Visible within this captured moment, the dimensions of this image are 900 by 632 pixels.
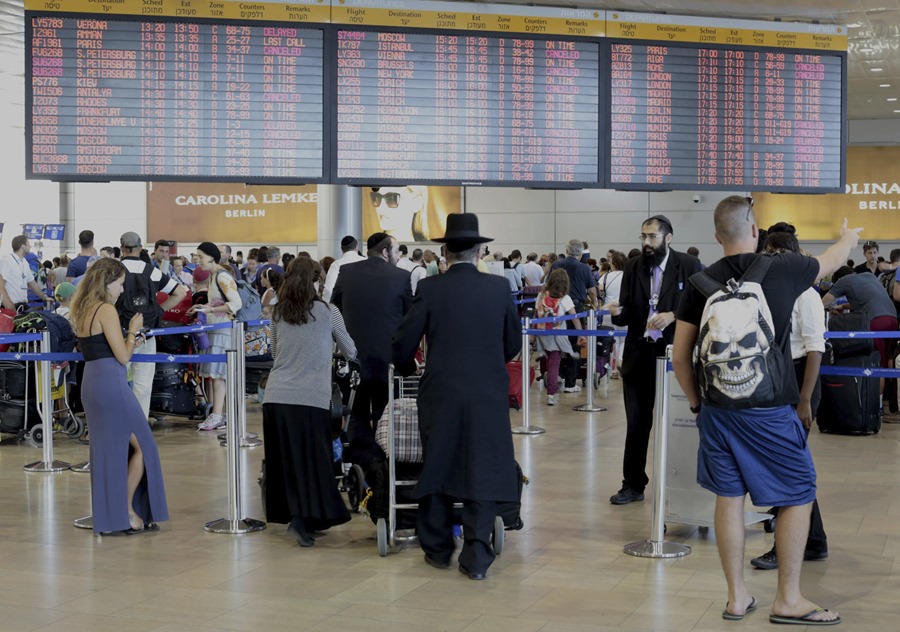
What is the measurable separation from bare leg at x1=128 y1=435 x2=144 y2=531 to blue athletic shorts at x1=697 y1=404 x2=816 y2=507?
128 inches

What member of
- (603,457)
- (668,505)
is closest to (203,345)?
(603,457)

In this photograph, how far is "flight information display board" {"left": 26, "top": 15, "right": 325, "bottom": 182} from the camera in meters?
9.01

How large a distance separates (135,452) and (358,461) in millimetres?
1314

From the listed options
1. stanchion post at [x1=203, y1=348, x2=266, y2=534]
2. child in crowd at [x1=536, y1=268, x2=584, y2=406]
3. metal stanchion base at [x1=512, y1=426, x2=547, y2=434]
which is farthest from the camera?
child in crowd at [x1=536, y1=268, x2=584, y2=406]

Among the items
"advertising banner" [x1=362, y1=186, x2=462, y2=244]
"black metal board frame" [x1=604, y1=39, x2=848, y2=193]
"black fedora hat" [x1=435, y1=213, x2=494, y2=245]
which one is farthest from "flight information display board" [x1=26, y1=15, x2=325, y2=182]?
"advertising banner" [x1=362, y1=186, x2=462, y2=244]

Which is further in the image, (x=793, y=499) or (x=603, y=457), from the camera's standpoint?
(x=603, y=457)

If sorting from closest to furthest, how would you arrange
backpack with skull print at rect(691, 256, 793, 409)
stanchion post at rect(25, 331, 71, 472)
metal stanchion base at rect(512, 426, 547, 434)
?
backpack with skull print at rect(691, 256, 793, 409) → stanchion post at rect(25, 331, 71, 472) → metal stanchion base at rect(512, 426, 547, 434)

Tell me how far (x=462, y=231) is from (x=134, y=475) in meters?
2.36

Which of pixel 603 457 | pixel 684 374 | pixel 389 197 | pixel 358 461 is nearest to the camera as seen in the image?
A: pixel 684 374

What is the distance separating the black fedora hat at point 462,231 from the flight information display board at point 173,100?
3.96m

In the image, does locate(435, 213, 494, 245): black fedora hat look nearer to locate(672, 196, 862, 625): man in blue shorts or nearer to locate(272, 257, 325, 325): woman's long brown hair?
locate(272, 257, 325, 325): woman's long brown hair

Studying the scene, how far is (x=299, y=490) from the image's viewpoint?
20.0 feet

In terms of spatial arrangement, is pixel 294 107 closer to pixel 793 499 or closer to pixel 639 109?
pixel 639 109

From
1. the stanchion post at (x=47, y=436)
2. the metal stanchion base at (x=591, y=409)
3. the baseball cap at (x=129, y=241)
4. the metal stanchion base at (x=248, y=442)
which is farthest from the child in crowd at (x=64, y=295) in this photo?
the metal stanchion base at (x=591, y=409)
